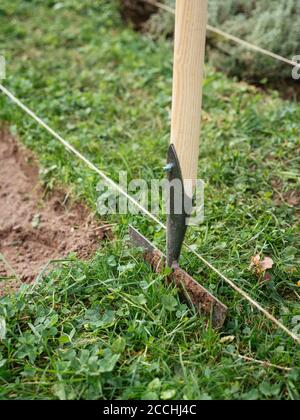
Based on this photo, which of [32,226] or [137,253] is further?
[32,226]

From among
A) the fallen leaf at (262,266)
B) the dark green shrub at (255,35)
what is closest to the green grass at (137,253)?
the fallen leaf at (262,266)

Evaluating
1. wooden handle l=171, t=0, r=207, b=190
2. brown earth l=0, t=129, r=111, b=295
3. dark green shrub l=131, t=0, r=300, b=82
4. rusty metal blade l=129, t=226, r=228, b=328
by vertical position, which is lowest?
rusty metal blade l=129, t=226, r=228, b=328

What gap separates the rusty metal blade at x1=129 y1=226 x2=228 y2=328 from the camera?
6.85 feet

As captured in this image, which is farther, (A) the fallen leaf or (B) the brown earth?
(B) the brown earth

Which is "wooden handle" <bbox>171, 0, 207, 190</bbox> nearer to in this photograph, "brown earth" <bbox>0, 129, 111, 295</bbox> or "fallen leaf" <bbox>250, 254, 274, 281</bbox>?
"fallen leaf" <bbox>250, 254, 274, 281</bbox>

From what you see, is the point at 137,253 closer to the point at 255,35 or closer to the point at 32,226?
the point at 32,226

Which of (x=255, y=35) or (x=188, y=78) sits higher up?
(x=255, y=35)

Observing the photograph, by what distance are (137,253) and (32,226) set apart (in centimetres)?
71

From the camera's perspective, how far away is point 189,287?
2.18m

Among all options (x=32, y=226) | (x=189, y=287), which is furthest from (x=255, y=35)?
(x=189, y=287)

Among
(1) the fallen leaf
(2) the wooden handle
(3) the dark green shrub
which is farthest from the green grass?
(2) the wooden handle

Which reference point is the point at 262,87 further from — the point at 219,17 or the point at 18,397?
the point at 18,397

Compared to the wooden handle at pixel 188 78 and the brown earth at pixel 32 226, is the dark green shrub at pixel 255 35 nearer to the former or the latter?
the brown earth at pixel 32 226

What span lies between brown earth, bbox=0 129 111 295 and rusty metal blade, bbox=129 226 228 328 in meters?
0.30
